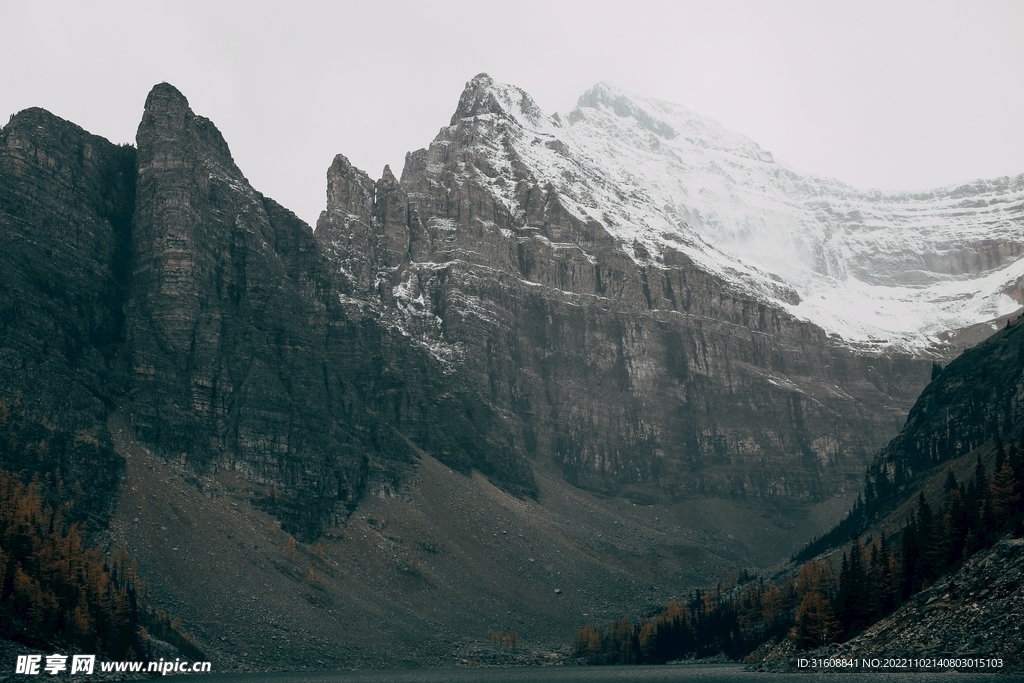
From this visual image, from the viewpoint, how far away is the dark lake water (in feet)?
378

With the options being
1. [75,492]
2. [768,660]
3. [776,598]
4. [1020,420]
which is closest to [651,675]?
[768,660]

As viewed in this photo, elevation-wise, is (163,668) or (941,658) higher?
(941,658)

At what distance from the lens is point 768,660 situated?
149125mm

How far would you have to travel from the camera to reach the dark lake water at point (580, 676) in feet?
378

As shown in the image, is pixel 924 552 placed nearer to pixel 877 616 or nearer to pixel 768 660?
pixel 877 616

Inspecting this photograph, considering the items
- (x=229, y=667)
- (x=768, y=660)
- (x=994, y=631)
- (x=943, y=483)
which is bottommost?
(x=229, y=667)

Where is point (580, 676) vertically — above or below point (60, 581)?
below

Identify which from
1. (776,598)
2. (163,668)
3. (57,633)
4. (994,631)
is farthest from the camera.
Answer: (776,598)

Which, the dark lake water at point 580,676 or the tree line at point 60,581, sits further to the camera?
the tree line at point 60,581

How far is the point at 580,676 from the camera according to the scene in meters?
165

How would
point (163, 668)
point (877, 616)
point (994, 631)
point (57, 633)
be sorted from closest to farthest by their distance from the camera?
point (994, 631) < point (877, 616) < point (57, 633) < point (163, 668)

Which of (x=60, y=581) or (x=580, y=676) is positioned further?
(x=580, y=676)

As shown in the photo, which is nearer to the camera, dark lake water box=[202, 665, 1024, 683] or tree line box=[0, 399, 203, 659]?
dark lake water box=[202, 665, 1024, 683]

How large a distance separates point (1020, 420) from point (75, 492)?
15850 cm
